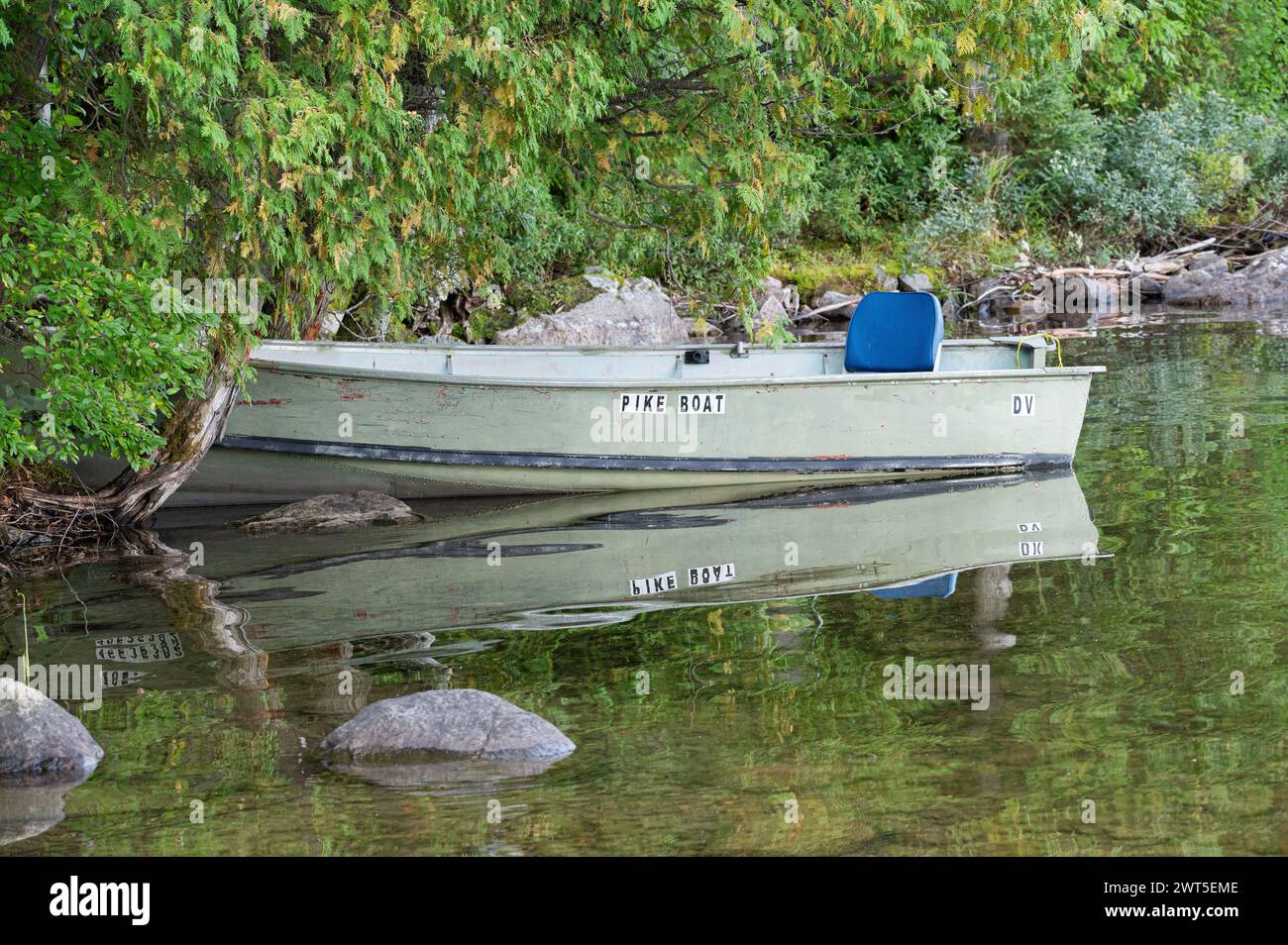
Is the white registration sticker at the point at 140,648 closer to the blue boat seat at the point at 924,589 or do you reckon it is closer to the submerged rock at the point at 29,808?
the submerged rock at the point at 29,808

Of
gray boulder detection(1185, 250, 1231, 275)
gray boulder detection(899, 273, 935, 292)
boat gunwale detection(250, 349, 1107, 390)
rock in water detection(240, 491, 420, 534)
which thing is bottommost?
rock in water detection(240, 491, 420, 534)

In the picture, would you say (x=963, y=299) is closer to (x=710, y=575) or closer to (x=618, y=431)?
(x=618, y=431)

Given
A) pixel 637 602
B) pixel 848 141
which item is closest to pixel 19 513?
pixel 637 602

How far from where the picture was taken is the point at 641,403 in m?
11.5

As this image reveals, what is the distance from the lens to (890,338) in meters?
12.5

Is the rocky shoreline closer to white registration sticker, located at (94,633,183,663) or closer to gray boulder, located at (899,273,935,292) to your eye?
gray boulder, located at (899,273,935,292)

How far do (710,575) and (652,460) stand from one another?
288 cm

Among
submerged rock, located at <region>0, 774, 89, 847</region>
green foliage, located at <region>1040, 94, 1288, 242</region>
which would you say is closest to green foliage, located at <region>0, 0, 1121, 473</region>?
submerged rock, located at <region>0, 774, 89, 847</region>

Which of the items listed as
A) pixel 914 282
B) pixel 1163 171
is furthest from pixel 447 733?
pixel 1163 171

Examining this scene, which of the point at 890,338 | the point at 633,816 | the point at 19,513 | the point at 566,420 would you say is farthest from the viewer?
the point at 890,338

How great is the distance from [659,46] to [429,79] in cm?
216

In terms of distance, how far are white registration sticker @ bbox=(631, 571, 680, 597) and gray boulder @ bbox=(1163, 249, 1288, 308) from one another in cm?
1859

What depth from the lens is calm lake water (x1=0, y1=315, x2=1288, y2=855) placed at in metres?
5.11
